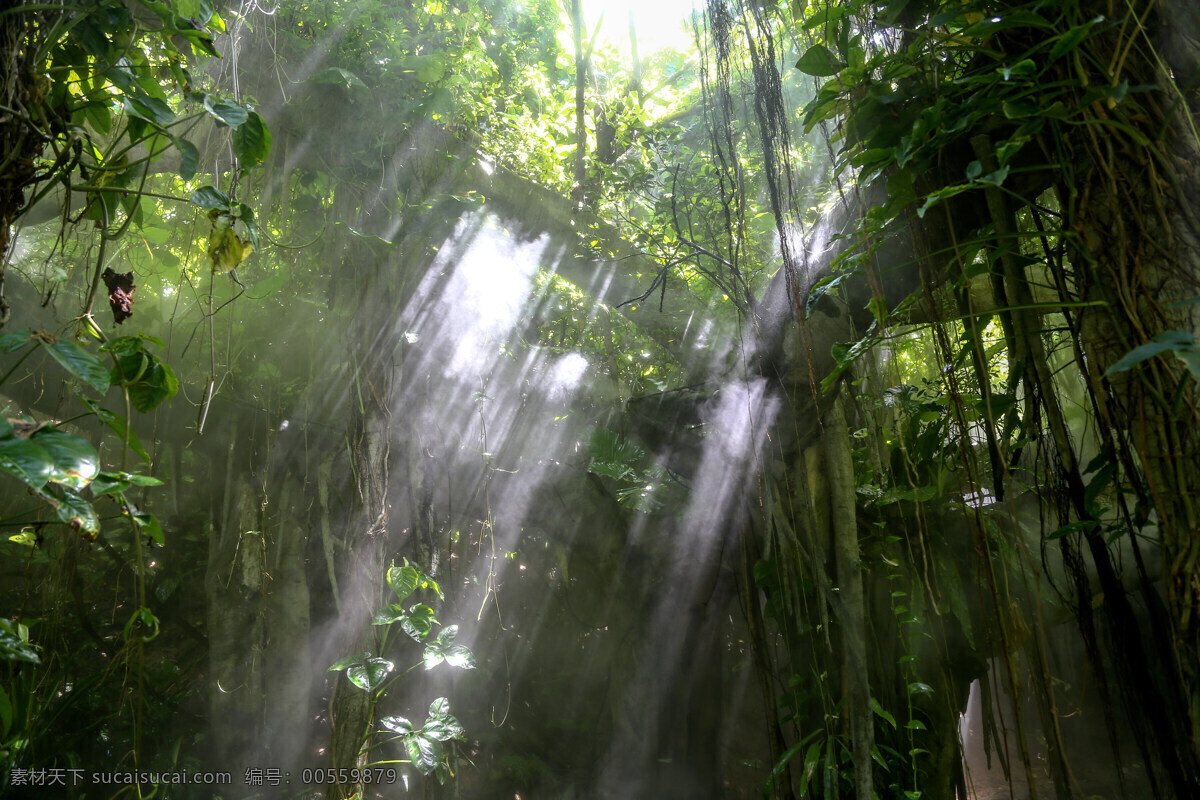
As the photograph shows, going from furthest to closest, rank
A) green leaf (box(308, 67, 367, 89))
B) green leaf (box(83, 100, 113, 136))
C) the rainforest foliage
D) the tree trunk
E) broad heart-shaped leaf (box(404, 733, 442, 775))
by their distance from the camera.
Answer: green leaf (box(308, 67, 367, 89))
broad heart-shaped leaf (box(404, 733, 442, 775))
green leaf (box(83, 100, 113, 136))
the rainforest foliage
the tree trunk

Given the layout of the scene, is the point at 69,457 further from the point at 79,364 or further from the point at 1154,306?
the point at 1154,306

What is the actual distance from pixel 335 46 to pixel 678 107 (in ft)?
9.81

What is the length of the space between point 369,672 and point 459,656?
0.33 metres

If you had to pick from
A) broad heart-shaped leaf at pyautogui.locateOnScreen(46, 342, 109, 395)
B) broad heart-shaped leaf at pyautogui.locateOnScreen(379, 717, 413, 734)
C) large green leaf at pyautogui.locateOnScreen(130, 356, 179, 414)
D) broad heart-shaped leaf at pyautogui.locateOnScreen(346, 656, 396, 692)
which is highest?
large green leaf at pyautogui.locateOnScreen(130, 356, 179, 414)

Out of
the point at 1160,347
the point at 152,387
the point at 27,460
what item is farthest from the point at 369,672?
the point at 1160,347

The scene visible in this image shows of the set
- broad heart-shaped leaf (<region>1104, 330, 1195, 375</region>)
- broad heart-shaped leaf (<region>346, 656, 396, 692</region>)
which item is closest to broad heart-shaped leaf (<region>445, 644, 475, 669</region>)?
broad heart-shaped leaf (<region>346, 656, 396, 692</region>)

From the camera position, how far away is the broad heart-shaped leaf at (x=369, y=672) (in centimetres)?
234

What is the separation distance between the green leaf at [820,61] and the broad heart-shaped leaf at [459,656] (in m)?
2.24

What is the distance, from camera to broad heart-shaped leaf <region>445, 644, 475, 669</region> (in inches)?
96.9

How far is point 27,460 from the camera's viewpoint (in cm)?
78

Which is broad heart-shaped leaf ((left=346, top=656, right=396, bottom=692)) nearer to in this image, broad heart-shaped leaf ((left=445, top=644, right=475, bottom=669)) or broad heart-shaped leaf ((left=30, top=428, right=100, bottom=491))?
broad heart-shaped leaf ((left=445, top=644, right=475, bottom=669))

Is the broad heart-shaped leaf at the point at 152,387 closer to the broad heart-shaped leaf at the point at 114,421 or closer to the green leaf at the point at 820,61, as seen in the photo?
the broad heart-shaped leaf at the point at 114,421

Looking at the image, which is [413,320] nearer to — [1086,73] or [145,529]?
[145,529]

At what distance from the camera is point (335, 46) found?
3.07 metres
